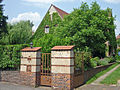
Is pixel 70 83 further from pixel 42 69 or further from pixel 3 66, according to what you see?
Result: pixel 3 66

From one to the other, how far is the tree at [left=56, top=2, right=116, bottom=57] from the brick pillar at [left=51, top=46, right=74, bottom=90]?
29.7 ft

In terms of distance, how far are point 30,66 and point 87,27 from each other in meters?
10.4

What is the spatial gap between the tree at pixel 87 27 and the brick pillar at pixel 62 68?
9.06 meters

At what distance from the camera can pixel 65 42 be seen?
38.9 ft

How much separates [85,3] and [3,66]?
13.3 meters

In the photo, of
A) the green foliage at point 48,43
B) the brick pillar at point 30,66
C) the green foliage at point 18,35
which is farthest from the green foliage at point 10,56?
the green foliage at point 18,35

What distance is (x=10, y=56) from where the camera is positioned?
10.9 metres

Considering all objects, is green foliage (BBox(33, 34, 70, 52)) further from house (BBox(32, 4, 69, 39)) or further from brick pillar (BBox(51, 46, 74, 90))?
house (BBox(32, 4, 69, 39))

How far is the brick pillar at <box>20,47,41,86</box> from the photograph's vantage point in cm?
944

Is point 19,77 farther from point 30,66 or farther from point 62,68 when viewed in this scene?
point 62,68

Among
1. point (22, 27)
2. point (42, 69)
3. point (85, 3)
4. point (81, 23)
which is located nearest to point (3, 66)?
point (42, 69)

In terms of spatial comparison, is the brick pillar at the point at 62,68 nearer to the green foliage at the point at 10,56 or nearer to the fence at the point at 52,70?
the fence at the point at 52,70

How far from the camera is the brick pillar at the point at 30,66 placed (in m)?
9.44

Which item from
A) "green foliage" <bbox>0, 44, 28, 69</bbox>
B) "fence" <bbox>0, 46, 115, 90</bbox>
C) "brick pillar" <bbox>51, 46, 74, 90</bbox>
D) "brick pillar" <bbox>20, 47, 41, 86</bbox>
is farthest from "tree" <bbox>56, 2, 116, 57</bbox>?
"brick pillar" <bbox>51, 46, 74, 90</bbox>
